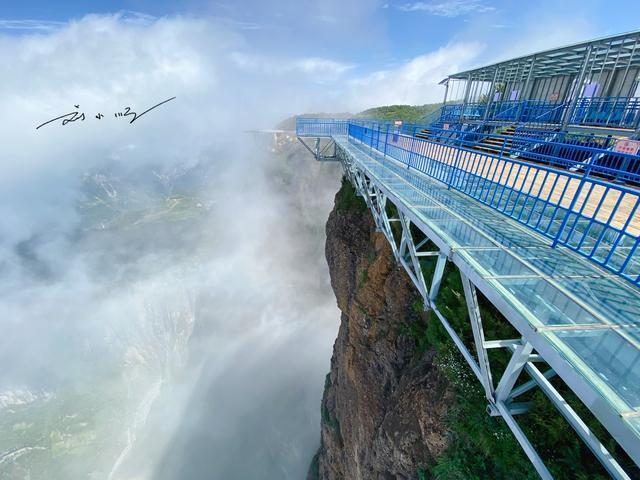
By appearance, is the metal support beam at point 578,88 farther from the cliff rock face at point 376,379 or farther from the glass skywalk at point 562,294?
the glass skywalk at point 562,294

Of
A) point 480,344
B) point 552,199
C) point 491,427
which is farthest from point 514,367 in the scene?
point 552,199

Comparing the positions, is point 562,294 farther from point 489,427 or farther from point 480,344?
point 489,427

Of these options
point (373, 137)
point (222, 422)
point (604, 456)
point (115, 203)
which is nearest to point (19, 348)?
point (222, 422)

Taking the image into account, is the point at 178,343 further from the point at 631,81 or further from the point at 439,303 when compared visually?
the point at 631,81

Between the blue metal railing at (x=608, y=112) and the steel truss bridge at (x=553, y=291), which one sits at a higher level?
the blue metal railing at (x=608, y=112)

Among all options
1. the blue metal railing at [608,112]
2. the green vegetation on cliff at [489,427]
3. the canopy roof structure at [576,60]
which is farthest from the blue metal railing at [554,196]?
the canopy roof structure at [576,60]
